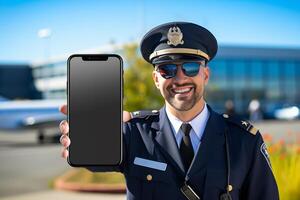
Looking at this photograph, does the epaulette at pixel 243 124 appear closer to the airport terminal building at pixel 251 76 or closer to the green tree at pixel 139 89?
the green tree at pixel 139 89

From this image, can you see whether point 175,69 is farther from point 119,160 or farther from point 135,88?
point 135,88

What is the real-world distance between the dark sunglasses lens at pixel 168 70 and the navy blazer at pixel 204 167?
0.23m

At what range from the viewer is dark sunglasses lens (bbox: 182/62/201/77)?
1921mm

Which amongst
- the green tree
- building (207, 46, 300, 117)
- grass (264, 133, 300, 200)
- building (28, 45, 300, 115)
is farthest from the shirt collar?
building (207, 46, 300, 117)

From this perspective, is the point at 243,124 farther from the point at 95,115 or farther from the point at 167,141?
the point at 95,115

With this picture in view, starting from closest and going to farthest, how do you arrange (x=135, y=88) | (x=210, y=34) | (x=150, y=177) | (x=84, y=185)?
(x=150, y=177) < (x=210, y=34) < (x=84, y=185) < (x=135, y=88)

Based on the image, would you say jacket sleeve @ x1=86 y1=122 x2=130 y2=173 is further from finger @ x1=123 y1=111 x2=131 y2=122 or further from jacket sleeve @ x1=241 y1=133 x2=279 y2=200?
jacket sleeve @ x1=241 y1=133 x2=279 y2=200

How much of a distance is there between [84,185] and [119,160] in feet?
20.1

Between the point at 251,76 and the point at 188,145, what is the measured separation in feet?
112

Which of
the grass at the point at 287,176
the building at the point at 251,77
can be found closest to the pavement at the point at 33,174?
the grass at the point at 287,176

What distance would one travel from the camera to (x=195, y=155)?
197 cm

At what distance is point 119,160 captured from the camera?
183 cm

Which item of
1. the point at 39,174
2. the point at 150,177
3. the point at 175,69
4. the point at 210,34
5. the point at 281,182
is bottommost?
the point at 39,174

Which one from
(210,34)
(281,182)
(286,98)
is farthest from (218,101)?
(210,34)
